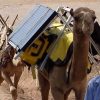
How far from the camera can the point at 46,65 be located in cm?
768

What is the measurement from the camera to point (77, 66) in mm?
7012

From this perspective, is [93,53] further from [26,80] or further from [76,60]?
[26,80]

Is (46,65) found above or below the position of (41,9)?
below

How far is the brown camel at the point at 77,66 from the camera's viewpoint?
20.8ft

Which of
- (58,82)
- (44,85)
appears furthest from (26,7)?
(58,82)

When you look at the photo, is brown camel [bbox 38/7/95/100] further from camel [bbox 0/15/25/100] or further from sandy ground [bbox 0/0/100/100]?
sandy ground [bbox 0/0/100/100]

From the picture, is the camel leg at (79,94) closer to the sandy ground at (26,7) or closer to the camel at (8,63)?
the camel at (8,63)

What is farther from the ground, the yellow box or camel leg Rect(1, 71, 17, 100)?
the yellow box

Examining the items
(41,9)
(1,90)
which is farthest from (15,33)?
(1,90)

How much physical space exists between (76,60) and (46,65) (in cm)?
84

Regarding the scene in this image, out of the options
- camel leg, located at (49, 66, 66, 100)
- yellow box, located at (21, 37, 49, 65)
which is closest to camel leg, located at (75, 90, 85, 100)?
camel leg, located at (49, 66, 66, 100)

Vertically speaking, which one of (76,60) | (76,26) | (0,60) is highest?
(76,26)

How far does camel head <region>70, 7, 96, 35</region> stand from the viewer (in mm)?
6184

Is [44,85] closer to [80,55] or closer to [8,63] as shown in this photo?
[8,63]
